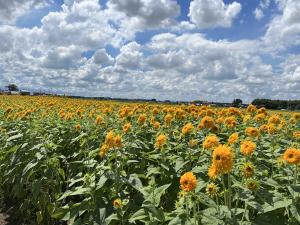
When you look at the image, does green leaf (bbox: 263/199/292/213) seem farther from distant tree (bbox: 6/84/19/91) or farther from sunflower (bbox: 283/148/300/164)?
distant tree (bbox: 6/84/19/91)

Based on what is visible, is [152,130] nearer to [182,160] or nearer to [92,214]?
[182,160]

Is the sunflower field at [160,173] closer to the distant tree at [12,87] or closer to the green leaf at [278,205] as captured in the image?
the green leaf at [278,205]

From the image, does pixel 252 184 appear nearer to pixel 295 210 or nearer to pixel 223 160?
pixel 295 210

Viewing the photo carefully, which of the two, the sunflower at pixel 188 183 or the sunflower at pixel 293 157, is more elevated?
the sunflower at pixel 293 157

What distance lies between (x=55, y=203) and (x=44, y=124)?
284cm

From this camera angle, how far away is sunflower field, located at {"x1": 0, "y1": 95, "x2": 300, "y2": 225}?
4.29 m

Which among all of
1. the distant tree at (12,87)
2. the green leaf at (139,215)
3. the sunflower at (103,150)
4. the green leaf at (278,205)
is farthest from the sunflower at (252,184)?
the distant tree at (12,87)

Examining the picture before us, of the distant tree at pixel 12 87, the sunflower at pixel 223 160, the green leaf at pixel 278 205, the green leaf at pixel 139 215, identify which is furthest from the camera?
the distant tree at pixel 12 87

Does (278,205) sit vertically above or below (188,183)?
below

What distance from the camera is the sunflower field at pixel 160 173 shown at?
4.29 meters

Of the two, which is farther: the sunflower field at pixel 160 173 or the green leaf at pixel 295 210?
the sunflower field at pixel 160 173

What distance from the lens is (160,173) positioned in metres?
6.03

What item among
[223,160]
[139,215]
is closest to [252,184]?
[223,160]

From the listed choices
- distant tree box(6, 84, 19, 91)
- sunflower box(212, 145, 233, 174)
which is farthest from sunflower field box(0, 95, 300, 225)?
distant tree box(6, 84, 19, 91)
